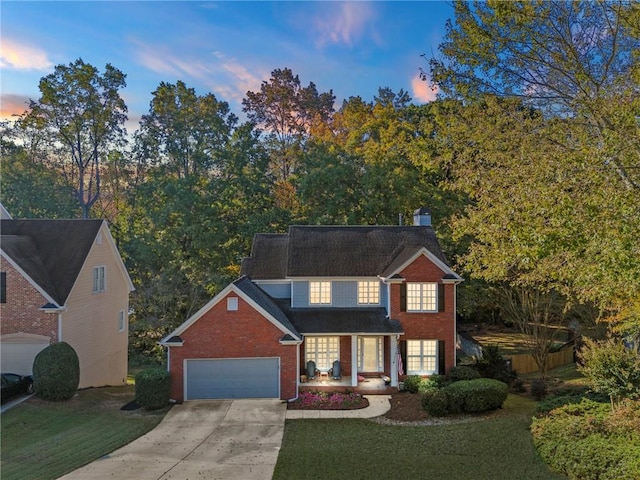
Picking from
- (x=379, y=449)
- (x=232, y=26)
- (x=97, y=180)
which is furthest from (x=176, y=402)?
(x=97, y=180)

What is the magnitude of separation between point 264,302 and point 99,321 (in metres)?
9.19

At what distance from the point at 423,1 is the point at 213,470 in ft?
57.1

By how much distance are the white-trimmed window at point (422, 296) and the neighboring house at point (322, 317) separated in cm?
5

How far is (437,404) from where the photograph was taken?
51.7ft

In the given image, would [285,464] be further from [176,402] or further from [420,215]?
[420,215]

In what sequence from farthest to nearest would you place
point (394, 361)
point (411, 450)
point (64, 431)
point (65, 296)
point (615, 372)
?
point (394, 361)
point (65, 296)
point (64, 431)
point (615, 372)
point (411, 450)

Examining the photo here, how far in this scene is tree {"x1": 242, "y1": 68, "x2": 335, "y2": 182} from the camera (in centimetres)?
4206

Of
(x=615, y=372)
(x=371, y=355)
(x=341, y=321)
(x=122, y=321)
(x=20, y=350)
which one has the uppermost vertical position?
(x=341, y=321)

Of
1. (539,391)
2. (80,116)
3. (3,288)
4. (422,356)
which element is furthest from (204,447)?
(80,116)

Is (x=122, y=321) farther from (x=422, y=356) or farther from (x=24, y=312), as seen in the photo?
(x=422, y=356)

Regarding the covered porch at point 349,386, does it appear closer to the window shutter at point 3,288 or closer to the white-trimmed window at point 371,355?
the white-trimmed window at point 371,355

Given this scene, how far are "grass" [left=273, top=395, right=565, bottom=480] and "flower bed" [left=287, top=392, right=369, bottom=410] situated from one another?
140 centimetres

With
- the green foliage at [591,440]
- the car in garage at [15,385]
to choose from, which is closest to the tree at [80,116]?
the car in garage at [15,385]

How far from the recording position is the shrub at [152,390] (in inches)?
660
